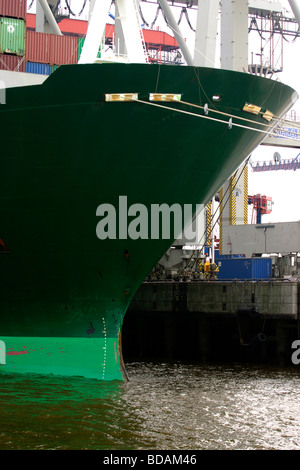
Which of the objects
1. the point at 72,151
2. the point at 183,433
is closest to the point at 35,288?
the point at 72,151

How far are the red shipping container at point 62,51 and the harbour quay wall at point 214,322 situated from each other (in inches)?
381

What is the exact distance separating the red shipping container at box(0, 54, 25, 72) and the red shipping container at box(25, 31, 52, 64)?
0.33 metres

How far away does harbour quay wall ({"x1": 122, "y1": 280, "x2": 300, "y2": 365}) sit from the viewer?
2325cm

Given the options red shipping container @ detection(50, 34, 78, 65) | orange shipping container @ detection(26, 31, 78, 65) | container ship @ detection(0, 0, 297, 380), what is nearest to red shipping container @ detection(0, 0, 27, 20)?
orange shipping container @ detection(26, 31, 78, 65)

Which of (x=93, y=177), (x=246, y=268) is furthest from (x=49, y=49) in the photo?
(x=246, y=268)

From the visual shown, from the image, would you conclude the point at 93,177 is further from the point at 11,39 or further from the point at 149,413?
the point at 149,413

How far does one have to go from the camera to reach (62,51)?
19.1m

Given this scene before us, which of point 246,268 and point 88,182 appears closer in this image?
point 88,182

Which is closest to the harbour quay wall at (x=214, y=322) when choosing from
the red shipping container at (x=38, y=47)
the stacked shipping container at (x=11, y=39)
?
the red shipping container at (x=38, y=47)

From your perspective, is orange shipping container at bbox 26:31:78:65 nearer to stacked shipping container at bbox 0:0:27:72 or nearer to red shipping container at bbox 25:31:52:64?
red shipping container at bbox 25:31:52:64

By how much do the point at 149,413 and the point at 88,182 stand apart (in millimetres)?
5438

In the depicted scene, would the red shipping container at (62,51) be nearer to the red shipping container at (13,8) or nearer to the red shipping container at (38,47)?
the red shipping container at (38,47)
